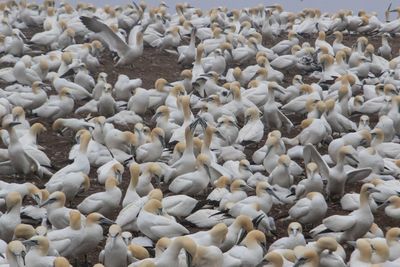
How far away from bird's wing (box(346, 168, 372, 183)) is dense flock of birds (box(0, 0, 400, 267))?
0.8 inches

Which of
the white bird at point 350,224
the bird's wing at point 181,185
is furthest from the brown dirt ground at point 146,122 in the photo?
the bird's wing at point 181,185

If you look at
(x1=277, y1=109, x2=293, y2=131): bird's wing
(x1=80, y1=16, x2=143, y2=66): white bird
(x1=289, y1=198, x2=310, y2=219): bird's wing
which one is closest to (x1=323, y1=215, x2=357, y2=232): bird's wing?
(x1=289, y1=198, x2=310, y2=219): bird's wing

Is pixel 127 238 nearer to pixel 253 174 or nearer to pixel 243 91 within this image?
pixel 253 174

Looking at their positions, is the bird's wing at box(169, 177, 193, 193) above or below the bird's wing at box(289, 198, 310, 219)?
below

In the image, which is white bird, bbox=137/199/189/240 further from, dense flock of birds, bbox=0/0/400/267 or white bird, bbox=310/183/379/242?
white bird, bbox=310/183/379/242

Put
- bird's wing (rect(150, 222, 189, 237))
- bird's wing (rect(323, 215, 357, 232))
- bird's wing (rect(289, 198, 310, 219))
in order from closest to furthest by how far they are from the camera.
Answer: bird's wing (rect(150, 222, 189, 237)) < bird's wing (rect(323, 215, 357, 232)) < bird's wing (rect(289, 198, 310, 219))

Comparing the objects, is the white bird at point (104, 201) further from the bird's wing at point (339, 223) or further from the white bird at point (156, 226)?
the bird's wing at point (339, 223)

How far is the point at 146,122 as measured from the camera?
15656 mm

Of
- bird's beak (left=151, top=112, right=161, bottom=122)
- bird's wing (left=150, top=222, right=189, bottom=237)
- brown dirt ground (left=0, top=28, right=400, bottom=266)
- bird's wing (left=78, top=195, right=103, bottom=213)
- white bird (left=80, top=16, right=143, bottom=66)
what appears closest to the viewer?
bird's wing (left=150, top=222, right=189, bottom=237)

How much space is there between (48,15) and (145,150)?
8.50m

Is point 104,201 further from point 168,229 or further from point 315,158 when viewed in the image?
point 315,158

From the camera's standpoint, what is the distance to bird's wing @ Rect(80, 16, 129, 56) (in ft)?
62.0

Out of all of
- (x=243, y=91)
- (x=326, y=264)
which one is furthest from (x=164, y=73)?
(x=326, y=264)

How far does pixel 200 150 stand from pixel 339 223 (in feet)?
9.48
